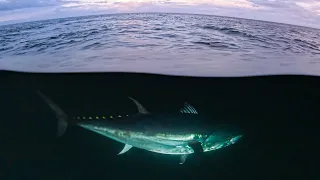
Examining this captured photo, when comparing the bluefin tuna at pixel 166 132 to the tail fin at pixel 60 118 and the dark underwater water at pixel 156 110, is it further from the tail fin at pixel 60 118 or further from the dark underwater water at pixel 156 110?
the dark underwater water at pixel 156 110

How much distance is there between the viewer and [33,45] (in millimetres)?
13703

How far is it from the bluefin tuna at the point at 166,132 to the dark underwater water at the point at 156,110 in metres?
0.66

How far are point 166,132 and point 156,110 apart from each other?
459cm

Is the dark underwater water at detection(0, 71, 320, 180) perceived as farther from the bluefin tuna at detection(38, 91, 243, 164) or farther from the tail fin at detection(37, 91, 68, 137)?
the tail fin at detection(37, 91, 68, 137)

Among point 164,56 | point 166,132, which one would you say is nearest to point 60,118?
point 166,132

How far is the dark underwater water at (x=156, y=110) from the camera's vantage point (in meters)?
6.22

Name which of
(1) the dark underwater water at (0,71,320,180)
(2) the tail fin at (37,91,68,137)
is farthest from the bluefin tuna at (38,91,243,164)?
(1) the dark underwater water at (0,71,320,180)

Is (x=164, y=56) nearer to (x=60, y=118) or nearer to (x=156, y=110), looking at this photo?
(x=156, y=110)

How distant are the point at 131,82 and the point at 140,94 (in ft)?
2.45

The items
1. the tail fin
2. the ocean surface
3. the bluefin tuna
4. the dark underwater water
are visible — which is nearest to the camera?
the bluefin tuna

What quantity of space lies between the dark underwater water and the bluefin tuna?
2.15 feet

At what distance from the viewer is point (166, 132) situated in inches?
160

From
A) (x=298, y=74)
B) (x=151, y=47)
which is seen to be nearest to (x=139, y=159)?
(x=298, y=74)

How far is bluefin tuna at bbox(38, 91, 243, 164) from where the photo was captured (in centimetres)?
404
